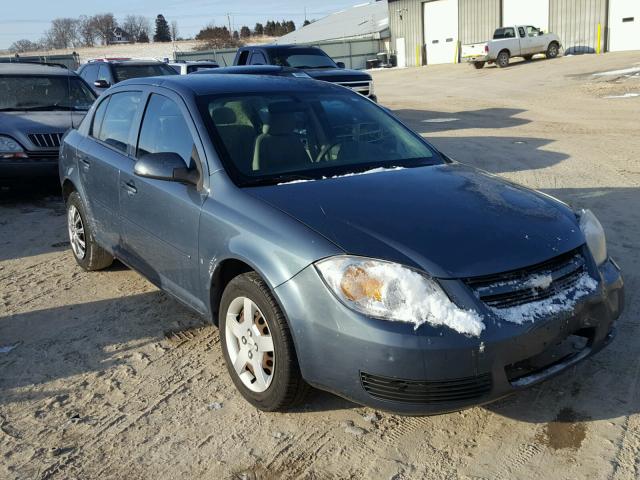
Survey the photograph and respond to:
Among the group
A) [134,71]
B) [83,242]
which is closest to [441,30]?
[134,71]

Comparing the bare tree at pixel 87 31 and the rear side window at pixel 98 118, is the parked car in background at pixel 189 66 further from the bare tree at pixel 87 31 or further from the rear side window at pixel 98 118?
the bare tree at pixel 87 31

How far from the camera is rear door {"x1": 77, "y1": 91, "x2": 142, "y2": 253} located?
460 cm

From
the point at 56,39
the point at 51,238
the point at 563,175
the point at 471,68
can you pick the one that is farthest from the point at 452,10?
the point at 56,39

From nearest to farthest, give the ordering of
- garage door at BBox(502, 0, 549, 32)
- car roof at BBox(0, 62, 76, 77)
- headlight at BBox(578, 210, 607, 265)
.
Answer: headlight at BBox(578, 210, 607, 265), car roof at BBox(0, 62, 76, 77), garage door at BBox(502, 0, 549, 32)

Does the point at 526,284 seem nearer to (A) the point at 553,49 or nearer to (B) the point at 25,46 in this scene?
(A) the point at 553,49

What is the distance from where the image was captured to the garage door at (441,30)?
133 feet

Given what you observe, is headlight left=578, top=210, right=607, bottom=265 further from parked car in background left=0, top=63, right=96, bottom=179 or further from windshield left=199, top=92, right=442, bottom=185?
parked car in background left=0, top=63, right=96, bottom=179

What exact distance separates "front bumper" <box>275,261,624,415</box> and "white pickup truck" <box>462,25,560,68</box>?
102 ft

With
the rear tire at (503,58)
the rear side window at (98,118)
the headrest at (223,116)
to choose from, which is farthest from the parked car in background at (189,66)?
the rear tire at (503,58)

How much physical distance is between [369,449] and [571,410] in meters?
1.08

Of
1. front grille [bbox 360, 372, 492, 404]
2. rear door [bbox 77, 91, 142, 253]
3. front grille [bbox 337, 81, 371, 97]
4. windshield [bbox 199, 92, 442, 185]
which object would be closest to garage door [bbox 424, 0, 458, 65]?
front grille [bbox 337, 81, 371, 97]

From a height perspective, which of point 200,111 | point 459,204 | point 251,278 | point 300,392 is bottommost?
point 300,392

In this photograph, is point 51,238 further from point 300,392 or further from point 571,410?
A: point 571,410

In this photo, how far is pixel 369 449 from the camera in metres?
2.99
